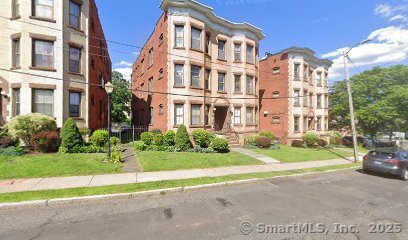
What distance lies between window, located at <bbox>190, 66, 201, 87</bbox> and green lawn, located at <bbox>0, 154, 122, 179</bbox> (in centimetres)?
1019

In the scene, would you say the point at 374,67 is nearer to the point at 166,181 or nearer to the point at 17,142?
the point at 166,181

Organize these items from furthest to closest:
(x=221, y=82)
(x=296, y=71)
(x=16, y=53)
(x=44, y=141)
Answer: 1. (x=296, y=71)
2. (x=221, y=82)
3. (x=16, y=53)
4. (x=44, y=141)

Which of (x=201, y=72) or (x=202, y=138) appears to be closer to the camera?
(x=202, y=138)

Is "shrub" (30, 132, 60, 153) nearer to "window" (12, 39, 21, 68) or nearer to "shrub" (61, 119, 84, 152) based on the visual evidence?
"shrub" (61, 119, 84, 152)

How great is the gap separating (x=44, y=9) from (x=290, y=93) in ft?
84.1

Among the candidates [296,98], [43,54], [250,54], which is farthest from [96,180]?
[296,98]

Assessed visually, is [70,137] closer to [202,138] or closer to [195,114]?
[202,138]

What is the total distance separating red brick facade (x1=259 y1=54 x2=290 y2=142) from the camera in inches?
987

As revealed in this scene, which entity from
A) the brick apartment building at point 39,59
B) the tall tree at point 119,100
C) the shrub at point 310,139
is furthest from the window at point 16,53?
the shrub at point 310,139

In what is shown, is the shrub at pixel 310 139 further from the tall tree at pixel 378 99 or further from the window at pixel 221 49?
the window at pixel 221 49

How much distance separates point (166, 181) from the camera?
796 cm

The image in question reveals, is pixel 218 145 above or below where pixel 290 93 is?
below

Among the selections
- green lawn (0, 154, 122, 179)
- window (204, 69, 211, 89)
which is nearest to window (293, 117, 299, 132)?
window (204, 69, 211, 89)

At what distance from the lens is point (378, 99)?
2705 centimetres
